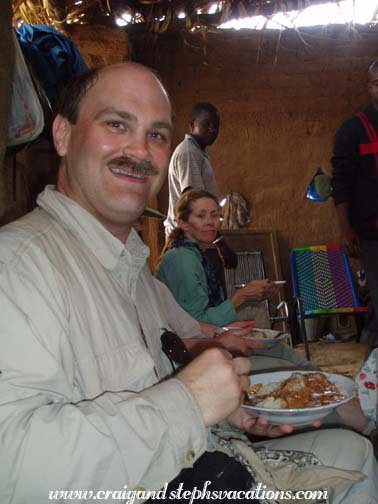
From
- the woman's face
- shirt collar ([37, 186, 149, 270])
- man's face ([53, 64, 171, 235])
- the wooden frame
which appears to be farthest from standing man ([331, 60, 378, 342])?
the wooden frame

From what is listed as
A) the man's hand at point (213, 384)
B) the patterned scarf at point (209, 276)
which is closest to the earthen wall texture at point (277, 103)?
the patterned scarf at point (209, 276)

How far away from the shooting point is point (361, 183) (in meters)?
2.96

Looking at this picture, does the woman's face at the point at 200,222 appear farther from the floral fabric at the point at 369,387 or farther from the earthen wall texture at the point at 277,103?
the earthen wall texture at the point at 277,103

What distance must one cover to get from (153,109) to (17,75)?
0.76m

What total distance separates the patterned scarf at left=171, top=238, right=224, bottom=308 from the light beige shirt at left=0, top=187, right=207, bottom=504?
192cm

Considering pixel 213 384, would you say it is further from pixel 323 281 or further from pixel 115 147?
pixel 323 281

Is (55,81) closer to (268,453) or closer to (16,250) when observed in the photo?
(16,250)

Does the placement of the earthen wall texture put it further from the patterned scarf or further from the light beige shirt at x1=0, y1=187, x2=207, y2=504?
the light beige shirt at x1=0, y1=187, x2=207, y2=504

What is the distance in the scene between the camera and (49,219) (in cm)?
118

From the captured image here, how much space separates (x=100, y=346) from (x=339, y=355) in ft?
13.4

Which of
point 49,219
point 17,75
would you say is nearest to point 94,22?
point 17,75

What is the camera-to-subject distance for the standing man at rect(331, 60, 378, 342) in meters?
2.83

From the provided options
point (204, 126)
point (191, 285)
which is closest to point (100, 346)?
point (191, 285)

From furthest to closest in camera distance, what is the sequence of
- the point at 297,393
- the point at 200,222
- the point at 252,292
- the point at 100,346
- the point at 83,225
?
the point at 200,222
the point at 252,292
the point at 297,393
the point at 83,225
the point at 100,346
